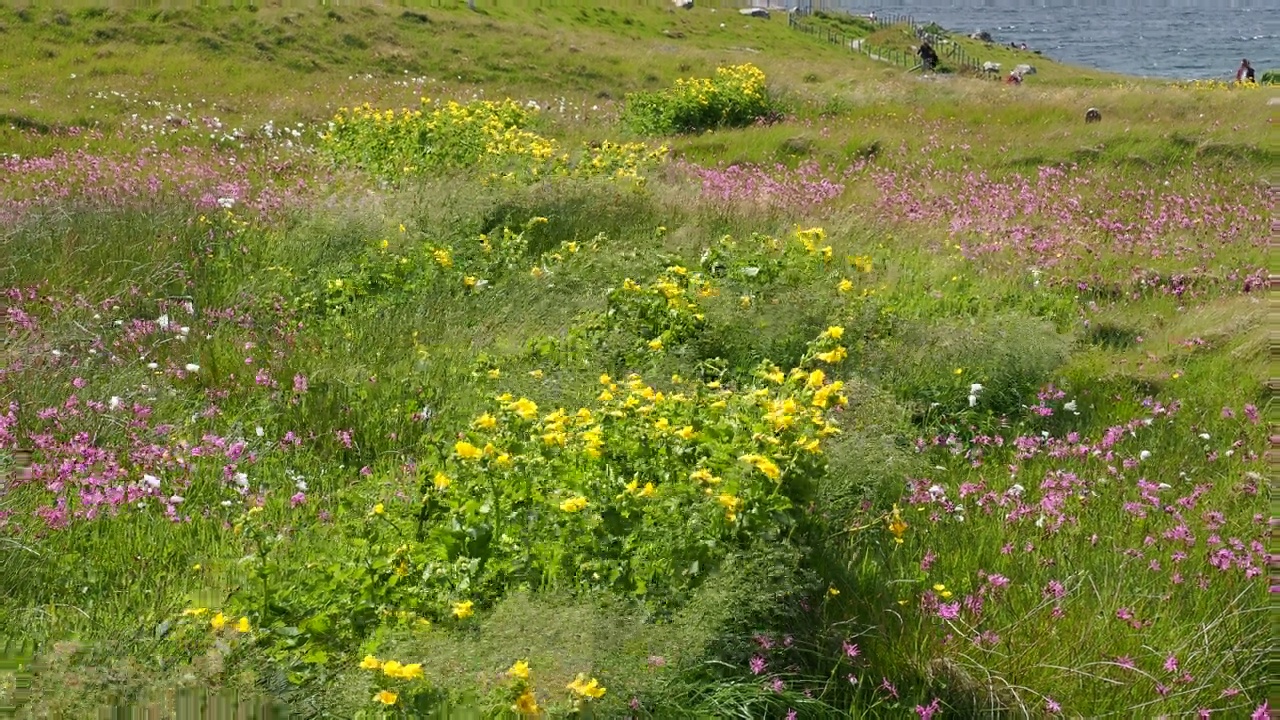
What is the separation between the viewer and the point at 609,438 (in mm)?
3965

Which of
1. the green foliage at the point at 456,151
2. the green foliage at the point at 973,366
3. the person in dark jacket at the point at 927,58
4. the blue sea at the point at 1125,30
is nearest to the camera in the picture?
the green foliage at the point at 973,366

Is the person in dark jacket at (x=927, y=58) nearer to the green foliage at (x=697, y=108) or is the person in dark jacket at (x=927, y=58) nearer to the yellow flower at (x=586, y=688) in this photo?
the green foliage at (x=697, y=108)

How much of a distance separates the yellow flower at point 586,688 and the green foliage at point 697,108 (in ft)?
56.4

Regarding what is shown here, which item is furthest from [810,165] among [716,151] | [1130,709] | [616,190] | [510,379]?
[1130,709]

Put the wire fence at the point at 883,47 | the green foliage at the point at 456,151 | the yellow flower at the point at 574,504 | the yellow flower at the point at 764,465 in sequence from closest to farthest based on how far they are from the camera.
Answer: the yellow flower at the point at 574,504 < the yellow flower at the point at 764,465 < the green foliage at the point at 456,151 < the wire fence at the point at 883,47

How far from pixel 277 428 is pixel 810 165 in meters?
11.6

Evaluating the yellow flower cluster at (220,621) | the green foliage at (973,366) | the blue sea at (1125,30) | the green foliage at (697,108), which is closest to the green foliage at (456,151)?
the green foliage at (973,366)

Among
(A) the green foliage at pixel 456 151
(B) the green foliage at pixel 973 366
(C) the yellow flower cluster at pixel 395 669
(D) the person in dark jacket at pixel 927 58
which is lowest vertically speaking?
(B) the green foliage at pixel 973 366

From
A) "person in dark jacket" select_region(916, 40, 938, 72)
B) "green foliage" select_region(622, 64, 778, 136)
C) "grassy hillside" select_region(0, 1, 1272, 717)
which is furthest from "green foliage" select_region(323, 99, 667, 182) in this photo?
"person in dark jacket" select_region(916, 40, 938, 72)

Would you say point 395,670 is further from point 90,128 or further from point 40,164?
point 90,128

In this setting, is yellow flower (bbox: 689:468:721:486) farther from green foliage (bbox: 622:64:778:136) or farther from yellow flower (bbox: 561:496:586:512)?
green foliage (bbox: 622:64:778:136)

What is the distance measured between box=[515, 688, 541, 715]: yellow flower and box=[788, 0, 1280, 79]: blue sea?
2901 inches

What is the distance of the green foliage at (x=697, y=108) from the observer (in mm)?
19766

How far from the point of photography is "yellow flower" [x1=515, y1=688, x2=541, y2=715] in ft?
9.05
